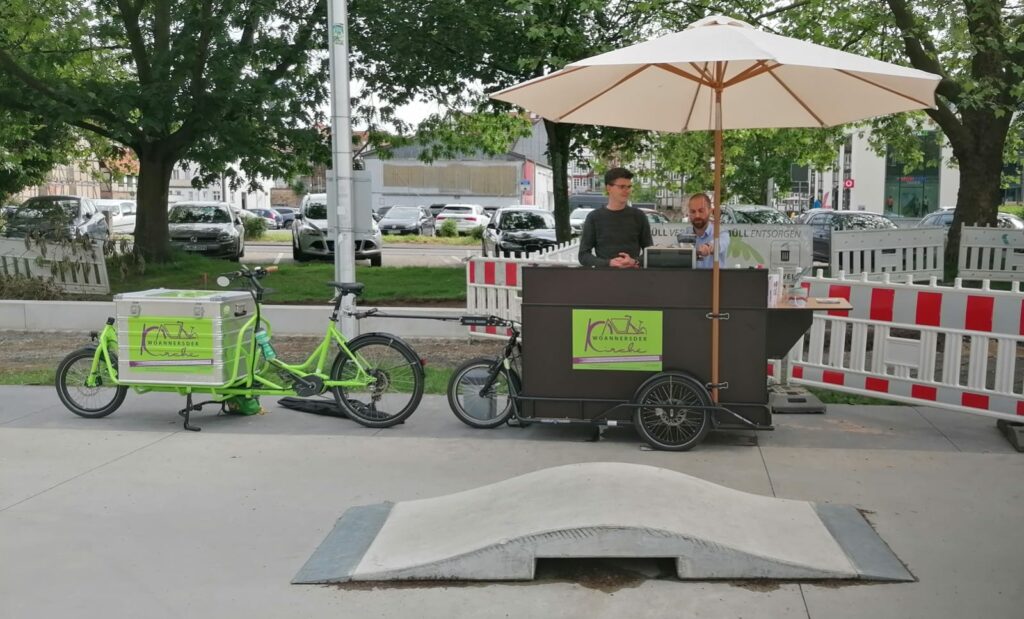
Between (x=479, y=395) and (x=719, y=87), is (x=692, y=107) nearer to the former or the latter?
(x=719, y=87)

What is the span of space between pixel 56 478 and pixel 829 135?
18.2m

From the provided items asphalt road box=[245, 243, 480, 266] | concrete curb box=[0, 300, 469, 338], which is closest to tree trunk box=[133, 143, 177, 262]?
asphalt road box=[245, 243, 480, 266]

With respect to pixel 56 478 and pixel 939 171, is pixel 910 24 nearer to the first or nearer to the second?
pixel 56 478

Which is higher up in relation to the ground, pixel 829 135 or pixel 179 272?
pixel 829 135

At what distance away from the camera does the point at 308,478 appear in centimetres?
640

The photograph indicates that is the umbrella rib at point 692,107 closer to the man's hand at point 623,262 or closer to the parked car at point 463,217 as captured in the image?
the man's hand at point 623,262

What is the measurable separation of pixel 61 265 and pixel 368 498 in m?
11.3

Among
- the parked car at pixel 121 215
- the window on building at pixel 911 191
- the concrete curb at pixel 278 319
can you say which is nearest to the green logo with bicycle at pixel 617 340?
the concrete curb at pixel 278 319

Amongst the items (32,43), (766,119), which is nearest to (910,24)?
(766,119)

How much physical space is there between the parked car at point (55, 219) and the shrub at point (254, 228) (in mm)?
10034

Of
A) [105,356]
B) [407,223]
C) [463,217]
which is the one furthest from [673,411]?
[463,217]

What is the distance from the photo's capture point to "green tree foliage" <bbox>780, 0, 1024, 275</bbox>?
13.6 metres

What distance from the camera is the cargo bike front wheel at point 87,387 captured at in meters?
7.96

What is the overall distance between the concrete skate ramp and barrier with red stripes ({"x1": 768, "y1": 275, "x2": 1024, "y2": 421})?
2822 millimetres
